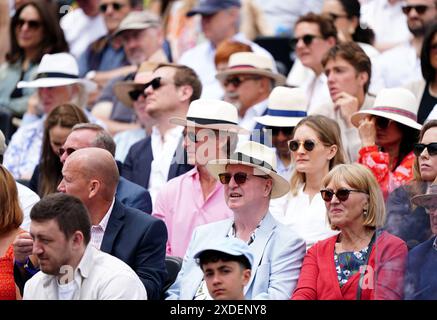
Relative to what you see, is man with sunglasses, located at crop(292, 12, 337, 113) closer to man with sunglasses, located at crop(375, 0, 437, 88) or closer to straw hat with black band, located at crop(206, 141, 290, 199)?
man with sunglasses, located at crop(375, 0, 437, 88)

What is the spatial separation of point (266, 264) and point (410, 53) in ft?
16.0

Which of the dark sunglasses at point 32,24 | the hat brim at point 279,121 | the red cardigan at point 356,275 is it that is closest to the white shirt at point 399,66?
the hat brim at point 279,121

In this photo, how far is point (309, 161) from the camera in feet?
29.9

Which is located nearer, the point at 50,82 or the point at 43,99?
the point at 50,82

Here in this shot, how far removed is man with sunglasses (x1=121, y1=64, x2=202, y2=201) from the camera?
33.9 ft

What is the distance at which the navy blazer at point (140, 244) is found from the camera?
7.89 meters

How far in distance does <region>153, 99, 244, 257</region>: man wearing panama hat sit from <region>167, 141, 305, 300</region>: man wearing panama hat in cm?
69

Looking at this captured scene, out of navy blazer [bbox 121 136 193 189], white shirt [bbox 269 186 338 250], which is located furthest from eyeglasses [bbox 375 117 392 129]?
navy blazer [bbox 121 136 193 189]

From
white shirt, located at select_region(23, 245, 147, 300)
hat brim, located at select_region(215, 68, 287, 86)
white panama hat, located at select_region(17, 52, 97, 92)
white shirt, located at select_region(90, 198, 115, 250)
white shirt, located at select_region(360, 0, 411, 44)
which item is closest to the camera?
white shirt, located at select_region(23, 245, 147, 300)

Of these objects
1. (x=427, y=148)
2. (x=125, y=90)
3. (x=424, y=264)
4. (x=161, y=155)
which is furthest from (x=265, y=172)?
(x=125, y=90)

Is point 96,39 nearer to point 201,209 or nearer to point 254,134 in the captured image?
point 254,134

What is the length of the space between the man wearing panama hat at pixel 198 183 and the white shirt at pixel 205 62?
267 centimetres

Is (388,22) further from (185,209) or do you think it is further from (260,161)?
(260,161)
